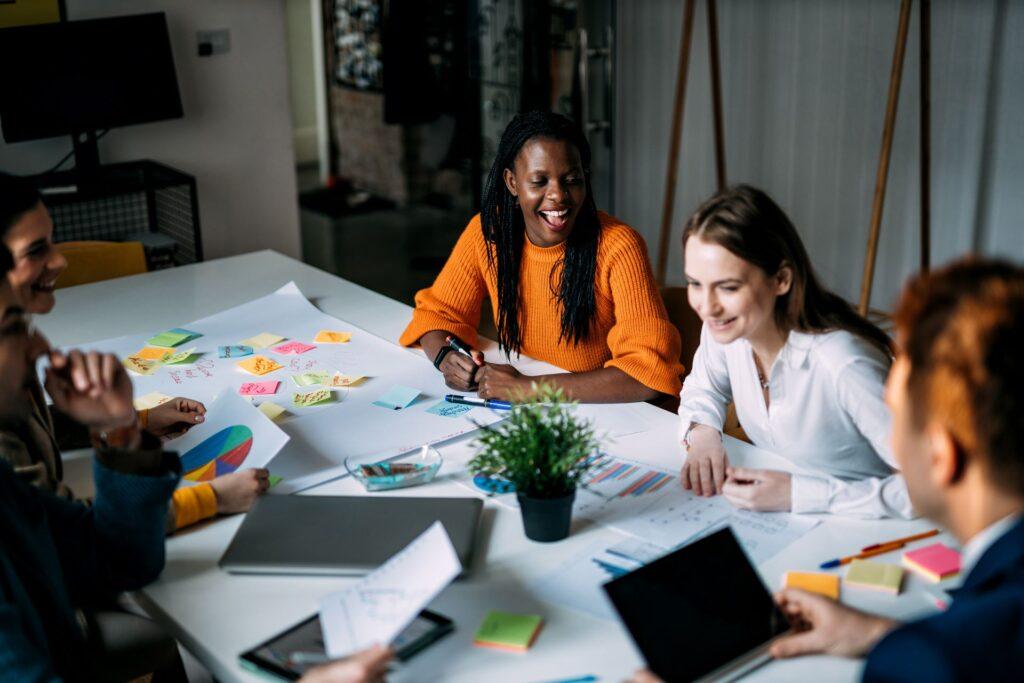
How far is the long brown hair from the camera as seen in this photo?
1.80m

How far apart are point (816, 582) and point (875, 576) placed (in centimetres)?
9

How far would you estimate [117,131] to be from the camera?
429cm

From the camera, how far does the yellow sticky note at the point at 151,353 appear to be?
2.40m

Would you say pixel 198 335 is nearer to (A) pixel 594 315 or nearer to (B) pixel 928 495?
(A) pixel 594 315

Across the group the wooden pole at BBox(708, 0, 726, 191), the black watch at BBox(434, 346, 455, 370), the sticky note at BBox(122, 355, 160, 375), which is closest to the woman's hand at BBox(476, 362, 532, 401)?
the black watch at BBox(434, 346, 455, 370)

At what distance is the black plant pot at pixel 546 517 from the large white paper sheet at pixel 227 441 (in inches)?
19.3

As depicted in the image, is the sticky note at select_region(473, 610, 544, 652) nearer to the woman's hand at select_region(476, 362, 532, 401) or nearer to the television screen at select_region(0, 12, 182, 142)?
the woman's hand at select_region(476, 362, 532, 401)

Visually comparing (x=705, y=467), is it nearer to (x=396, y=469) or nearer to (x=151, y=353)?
A: (x=396, y=469)

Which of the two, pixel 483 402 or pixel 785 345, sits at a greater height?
pixel 785 345

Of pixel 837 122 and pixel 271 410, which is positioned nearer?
pixel 271 410

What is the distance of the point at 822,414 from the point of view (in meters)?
1.84

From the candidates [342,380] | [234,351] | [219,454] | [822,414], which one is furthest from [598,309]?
[219,454]

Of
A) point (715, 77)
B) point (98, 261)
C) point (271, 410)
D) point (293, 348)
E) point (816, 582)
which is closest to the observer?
point (816, 582)

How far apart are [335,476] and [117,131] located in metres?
2.97
